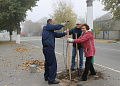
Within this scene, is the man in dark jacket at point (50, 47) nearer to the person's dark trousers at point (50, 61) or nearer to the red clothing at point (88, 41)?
the person's dark trousers at point (50, 61)

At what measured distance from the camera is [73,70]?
561cm

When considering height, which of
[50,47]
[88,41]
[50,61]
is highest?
[88,41]

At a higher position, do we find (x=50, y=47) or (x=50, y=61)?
(x=50, y=47)

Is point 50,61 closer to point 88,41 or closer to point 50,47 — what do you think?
point 50,47

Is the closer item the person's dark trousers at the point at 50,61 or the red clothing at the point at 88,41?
the person's dark trousers at the point at 50,61

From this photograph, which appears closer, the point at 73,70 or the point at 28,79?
the point at 28,79

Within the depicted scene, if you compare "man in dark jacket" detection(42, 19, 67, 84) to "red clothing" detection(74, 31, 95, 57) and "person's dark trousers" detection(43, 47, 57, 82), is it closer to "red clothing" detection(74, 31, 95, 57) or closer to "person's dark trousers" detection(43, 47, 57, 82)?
"person's dark trousers" detection(43, 47, 57, 82)

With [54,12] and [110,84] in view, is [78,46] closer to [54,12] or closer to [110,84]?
[110,84]

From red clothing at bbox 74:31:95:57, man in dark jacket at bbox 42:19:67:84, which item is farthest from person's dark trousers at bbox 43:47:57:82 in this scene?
red clothing at bbox 74:31:95:57

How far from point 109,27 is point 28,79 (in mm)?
37522

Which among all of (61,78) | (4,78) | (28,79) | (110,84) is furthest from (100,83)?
(4,78)

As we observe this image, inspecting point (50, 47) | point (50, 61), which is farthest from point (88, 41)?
point (50, 61)

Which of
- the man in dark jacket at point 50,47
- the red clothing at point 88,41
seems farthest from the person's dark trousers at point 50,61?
the red clothing at point 88,41

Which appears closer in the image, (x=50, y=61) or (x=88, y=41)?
(x=50, y=61)
